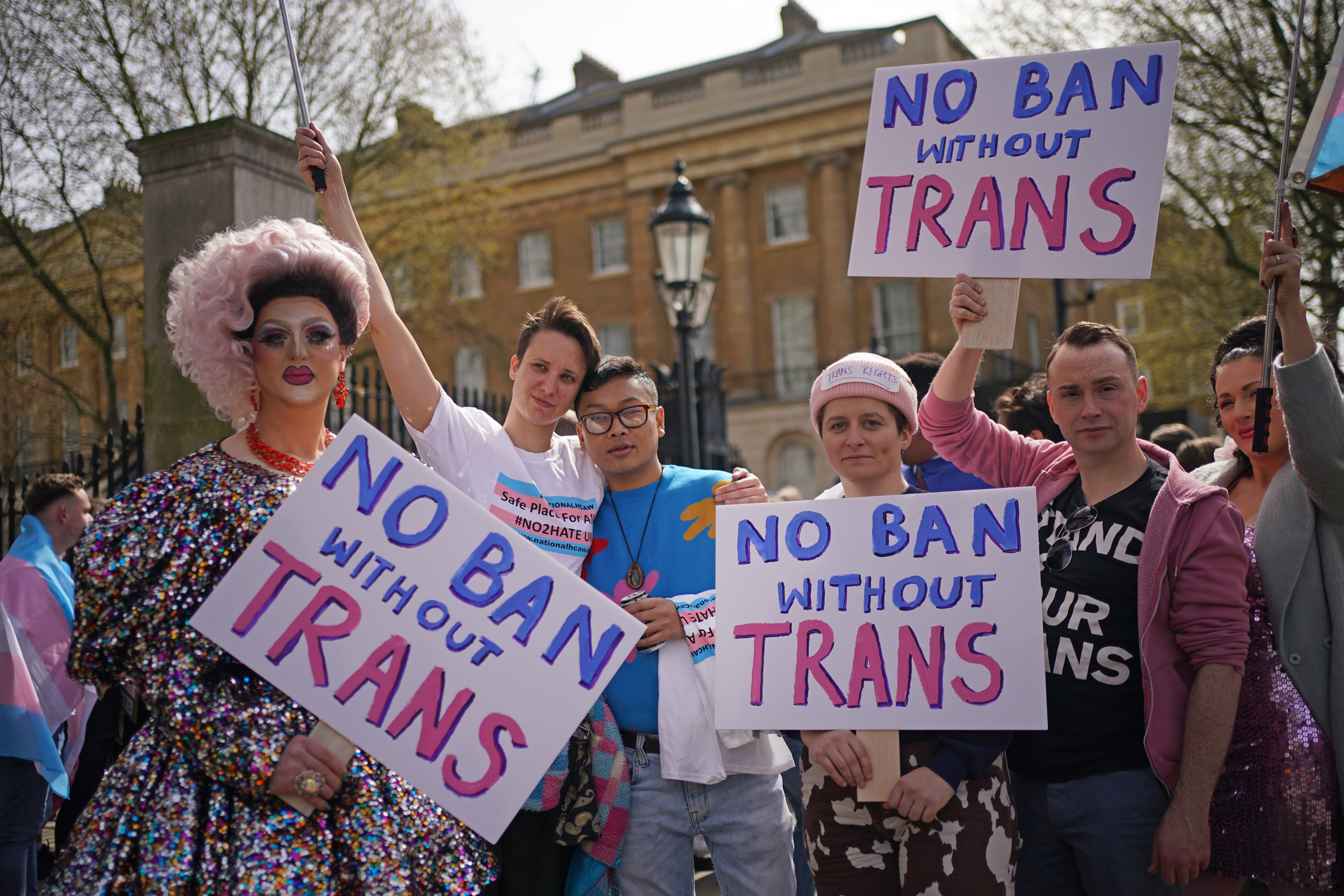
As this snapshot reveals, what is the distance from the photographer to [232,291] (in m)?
2.35

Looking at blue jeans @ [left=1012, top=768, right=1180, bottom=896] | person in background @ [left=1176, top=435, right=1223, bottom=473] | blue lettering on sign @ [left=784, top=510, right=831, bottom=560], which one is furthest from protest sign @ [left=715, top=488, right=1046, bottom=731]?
person in background @ [left=1176, top=435, right=1223, bottom=473]

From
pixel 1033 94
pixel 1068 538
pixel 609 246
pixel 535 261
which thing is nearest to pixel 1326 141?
pixel 1033 94

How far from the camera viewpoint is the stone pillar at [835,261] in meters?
25.3

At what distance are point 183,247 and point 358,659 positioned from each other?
4.39 m

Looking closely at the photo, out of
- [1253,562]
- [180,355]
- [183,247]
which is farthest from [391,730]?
[183,247]

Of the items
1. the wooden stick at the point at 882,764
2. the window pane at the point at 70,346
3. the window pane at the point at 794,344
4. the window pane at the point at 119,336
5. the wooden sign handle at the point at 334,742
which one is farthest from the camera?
the window pane at the point at 794,344

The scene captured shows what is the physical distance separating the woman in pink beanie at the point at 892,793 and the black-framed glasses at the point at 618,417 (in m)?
0.52

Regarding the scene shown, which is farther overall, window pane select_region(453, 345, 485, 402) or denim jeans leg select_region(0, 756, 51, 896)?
window pane select_region(453, 345, 485, 402)

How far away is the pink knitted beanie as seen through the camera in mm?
2766

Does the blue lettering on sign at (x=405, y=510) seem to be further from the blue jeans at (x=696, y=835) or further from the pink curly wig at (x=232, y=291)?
the blue jeans at (x=696, y=835)

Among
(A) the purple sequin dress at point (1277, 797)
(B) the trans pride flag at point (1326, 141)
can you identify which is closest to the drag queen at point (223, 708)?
(A) the purple sequin dress at point (1277, 797)

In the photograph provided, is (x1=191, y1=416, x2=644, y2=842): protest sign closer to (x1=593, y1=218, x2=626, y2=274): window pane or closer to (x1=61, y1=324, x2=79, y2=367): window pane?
(x1=61, y1=324, x2=79, y2=367): window pane

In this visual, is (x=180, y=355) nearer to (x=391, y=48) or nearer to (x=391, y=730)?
(x=391, y=730)

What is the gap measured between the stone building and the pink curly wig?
21.4 metres
